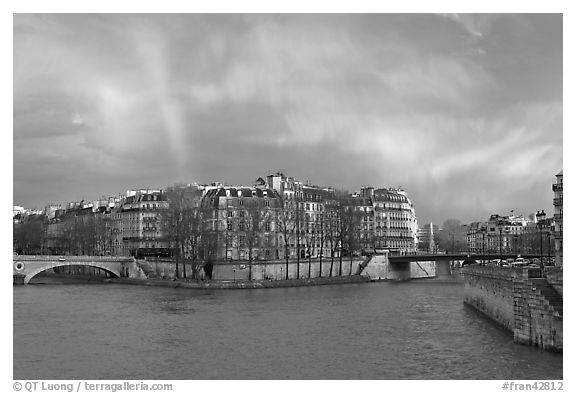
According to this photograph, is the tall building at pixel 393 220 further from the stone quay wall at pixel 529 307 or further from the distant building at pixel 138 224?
the stone quay wall at pixel 529 307

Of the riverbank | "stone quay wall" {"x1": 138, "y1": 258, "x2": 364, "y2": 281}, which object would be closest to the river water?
the riverbank

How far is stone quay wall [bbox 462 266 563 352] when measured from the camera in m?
18.6

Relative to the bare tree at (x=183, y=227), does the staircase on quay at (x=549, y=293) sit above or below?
below

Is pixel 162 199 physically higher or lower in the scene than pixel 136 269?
higher

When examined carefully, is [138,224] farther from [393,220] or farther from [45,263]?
[393,220]

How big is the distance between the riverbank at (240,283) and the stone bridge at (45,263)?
1.69 m

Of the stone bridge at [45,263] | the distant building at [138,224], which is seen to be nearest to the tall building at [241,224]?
the stone bridge at [45,263]

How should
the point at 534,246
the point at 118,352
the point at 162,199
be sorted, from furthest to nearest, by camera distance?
the point at 534,246 < the point at 162,199 < the point at 118,352

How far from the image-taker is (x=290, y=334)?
81.4 ft

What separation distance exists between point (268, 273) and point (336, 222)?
8.13m

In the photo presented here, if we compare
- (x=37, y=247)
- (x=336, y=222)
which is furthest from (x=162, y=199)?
(x=336, y=222)

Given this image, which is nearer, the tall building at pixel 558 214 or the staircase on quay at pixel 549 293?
the staircase on quay at pixel 549 293

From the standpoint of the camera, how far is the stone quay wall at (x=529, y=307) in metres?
18.6

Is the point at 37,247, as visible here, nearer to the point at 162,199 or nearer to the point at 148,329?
the point at 162,199
